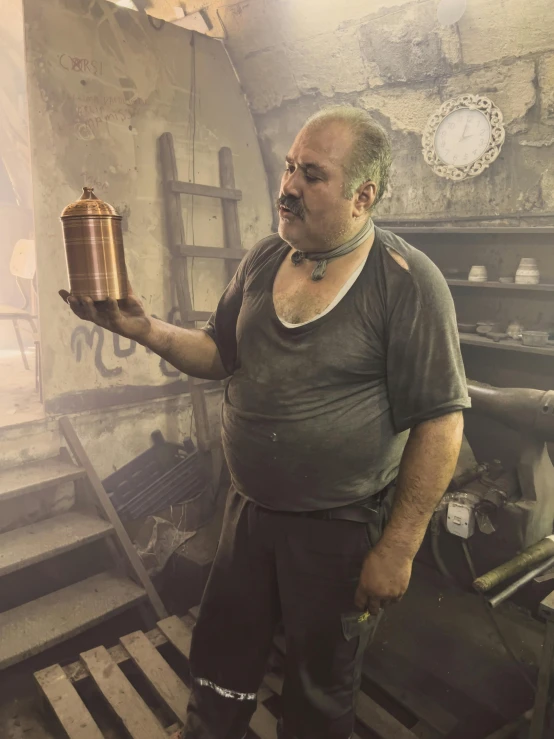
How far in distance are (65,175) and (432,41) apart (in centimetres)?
239

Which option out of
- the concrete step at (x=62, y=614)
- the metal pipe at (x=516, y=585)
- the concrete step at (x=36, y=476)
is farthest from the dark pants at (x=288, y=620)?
the concrete step at (x=36, y=476)

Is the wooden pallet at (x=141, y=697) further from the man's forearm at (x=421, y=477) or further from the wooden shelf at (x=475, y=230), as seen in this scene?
the wooden shelf at (x=475, y=230)

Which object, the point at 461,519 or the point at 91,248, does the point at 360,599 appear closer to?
the point at 91,248

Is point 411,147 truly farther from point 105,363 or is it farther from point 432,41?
point 105,363

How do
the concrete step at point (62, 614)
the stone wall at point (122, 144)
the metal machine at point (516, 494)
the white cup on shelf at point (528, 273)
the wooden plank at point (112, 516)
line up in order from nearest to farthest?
the concrete step at point (62, 614)
the metal machine at point (516, 494)
the wooden plank at point (112, 516)
the stone wall at point (122, 144)
the white cup on shelf at point (528, 273)

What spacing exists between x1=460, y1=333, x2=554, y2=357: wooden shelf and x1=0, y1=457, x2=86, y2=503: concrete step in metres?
2.61

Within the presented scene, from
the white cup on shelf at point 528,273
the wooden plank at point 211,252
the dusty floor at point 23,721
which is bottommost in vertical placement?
the dusty floor at point 23,721

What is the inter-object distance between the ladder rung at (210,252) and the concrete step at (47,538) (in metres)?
1.90

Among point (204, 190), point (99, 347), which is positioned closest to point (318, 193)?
point (99, 347)

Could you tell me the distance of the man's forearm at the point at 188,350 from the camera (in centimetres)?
175

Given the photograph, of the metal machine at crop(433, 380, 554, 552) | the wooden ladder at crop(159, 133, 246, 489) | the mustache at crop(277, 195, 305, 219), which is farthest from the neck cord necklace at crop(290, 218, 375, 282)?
the wooden ladder at crop(159, 133, 246, 489)

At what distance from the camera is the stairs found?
2.60 m

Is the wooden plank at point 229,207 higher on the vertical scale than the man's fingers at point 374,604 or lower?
higher

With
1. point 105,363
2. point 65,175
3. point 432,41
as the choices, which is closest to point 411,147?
point 432,41
